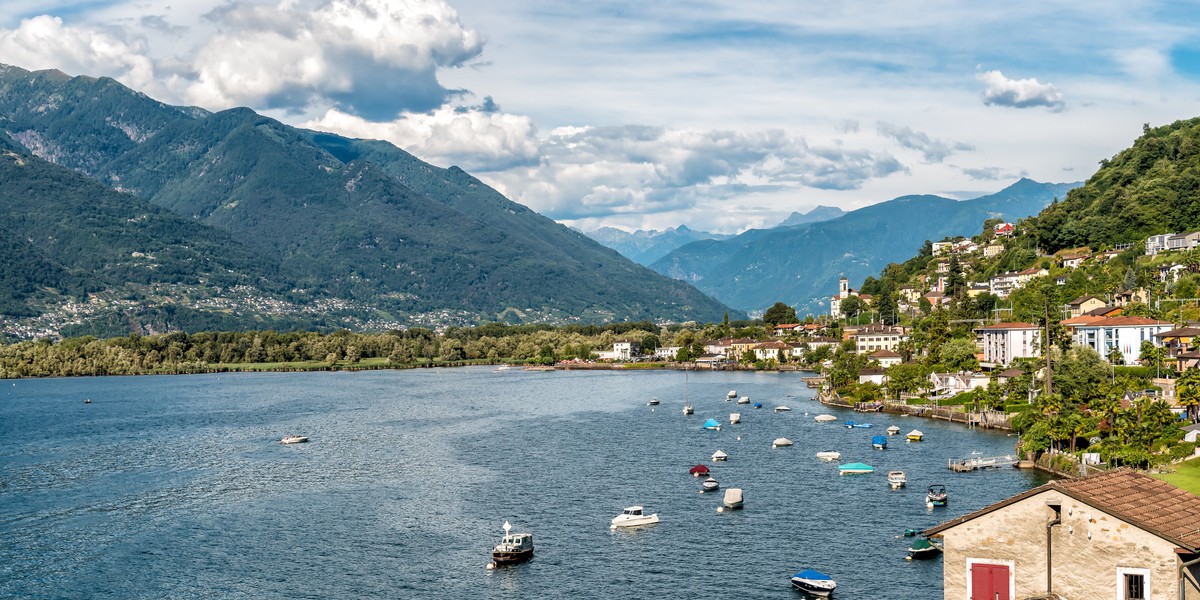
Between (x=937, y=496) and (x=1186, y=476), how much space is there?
15346 mm

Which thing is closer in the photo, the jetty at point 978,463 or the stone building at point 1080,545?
the stone building at point 1080,545

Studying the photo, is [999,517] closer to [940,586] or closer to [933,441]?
[940,586]

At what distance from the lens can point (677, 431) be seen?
120 metres

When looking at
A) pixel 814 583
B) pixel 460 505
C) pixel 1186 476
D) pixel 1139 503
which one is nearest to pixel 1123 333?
pixel 1186 476

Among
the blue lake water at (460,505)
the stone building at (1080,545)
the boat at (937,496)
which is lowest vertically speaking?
the blue lake water at (460,505)

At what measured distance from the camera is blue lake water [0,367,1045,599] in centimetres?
5484

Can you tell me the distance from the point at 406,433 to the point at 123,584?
65.2 metres

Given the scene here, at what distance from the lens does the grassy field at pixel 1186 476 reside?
5900 cm

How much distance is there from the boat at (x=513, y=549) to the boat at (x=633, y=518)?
7457 mm

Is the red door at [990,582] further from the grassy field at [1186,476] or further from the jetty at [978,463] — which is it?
the jetty at [978,463]

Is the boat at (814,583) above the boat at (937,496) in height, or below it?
below

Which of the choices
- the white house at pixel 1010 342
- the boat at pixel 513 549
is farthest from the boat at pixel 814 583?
the white house at pixel 1010 342

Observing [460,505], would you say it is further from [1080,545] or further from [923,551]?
[1080,545]

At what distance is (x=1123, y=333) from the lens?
126 m
